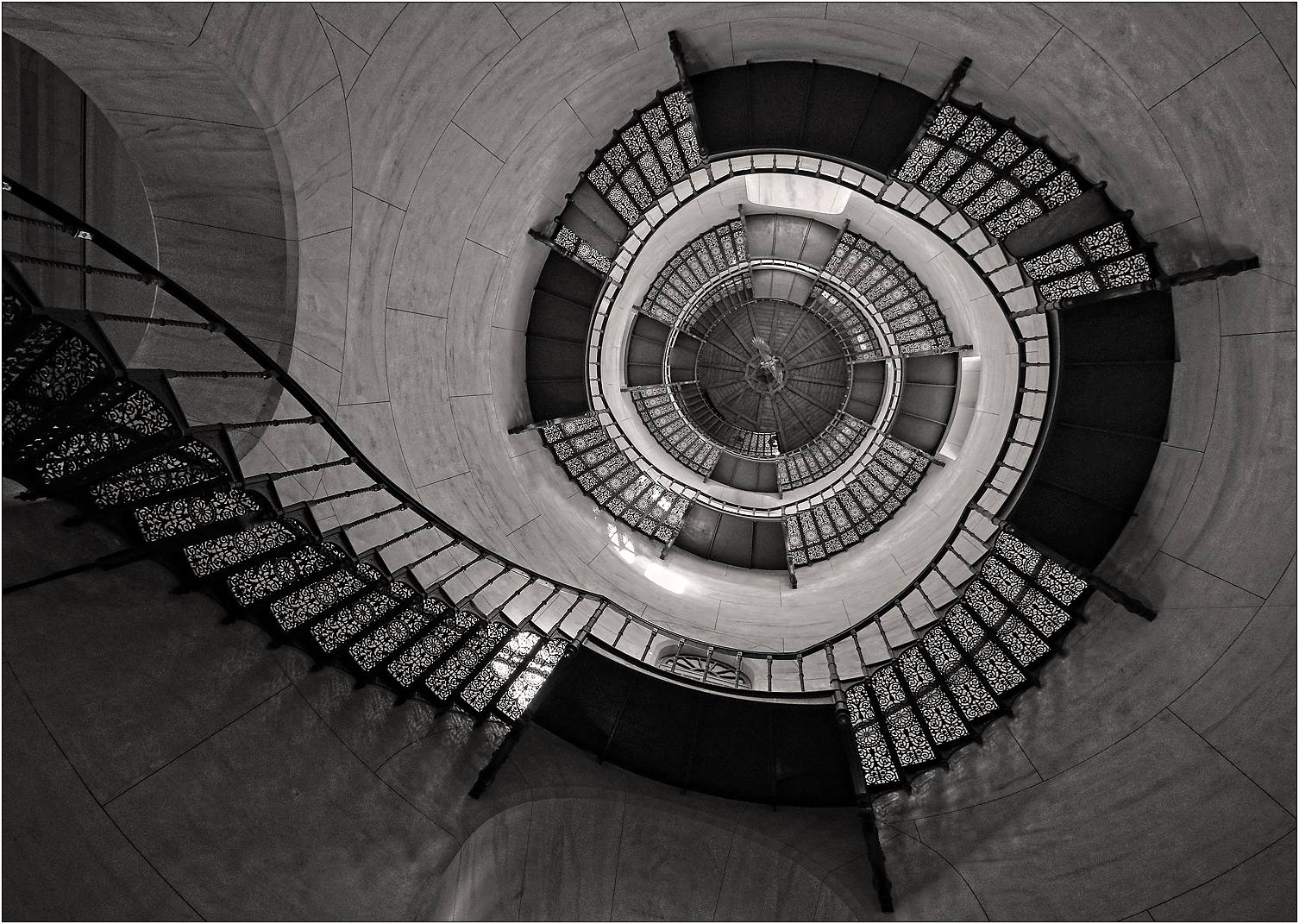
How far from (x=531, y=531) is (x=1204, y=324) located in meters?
8.02

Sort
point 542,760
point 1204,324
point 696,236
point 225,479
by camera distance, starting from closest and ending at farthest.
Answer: point 225,479
point 1204,324
point 542,760
point 696,236

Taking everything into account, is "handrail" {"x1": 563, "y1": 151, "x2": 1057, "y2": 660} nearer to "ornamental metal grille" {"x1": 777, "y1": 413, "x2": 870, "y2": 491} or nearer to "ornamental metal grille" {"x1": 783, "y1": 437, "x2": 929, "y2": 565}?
"ornamental metal grille" {"x1": 783, "y1": 437, "x2": 929, "y2": 565}

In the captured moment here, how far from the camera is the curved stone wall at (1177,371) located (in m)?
5.40

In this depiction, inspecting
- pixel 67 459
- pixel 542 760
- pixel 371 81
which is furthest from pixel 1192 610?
pixel 67 459

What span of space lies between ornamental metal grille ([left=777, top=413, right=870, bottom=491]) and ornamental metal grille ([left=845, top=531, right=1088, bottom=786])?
6777mm

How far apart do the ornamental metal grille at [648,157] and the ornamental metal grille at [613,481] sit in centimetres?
338

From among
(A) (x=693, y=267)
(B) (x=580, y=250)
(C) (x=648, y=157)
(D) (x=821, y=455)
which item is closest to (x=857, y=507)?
(D) (x=821, y=455)

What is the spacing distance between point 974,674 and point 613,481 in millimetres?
6360

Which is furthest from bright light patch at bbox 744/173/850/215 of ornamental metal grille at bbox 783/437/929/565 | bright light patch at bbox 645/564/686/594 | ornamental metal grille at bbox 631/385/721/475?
bright light patch at bbox 645/564/686/594

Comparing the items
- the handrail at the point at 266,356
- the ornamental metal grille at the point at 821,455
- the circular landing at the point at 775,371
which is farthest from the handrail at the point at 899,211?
the ornamental metal grille at the point at 821,455

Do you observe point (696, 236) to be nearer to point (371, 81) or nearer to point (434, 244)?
point (434, 244)

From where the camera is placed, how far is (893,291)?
12.3 meters

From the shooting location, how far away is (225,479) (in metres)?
4.80

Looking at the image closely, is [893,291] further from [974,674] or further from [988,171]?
[974,674]
